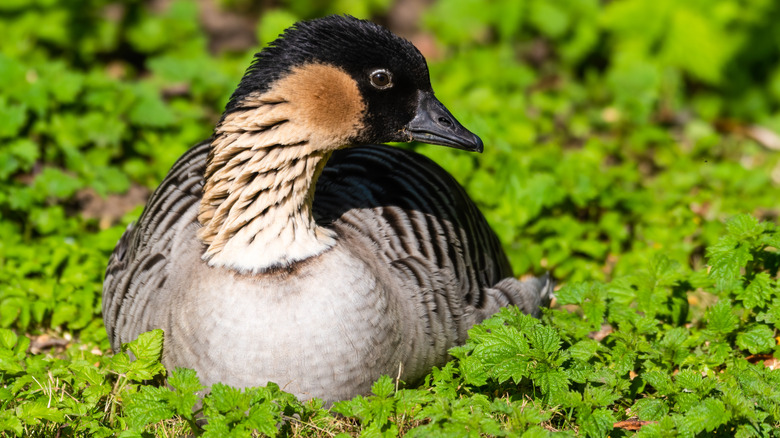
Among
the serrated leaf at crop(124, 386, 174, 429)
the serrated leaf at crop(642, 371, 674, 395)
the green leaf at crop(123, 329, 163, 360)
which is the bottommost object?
the serrated leaf at crop(124, 386, 174, 429)

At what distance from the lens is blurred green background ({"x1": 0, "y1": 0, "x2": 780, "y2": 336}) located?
654cm

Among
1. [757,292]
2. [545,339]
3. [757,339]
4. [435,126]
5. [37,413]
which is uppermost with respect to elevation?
[435,126]

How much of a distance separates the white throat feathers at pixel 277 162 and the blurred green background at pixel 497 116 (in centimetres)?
186

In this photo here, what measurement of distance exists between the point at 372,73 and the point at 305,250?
98 centimetres

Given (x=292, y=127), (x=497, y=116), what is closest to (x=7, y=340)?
(x=292, y=127)

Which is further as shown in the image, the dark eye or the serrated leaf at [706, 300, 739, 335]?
the serrated leaf at [706, 300, 739, 335]

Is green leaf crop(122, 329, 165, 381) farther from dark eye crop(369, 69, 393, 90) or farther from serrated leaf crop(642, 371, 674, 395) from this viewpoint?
serrated leaf crop(642, 371, 674, 395)

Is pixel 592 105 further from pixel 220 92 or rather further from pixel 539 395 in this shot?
pixel 539 395

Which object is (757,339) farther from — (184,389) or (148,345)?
(148,345)

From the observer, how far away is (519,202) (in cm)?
677

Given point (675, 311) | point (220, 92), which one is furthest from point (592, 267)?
point (220, 92)

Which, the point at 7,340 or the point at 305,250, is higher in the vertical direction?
the point at 305,250

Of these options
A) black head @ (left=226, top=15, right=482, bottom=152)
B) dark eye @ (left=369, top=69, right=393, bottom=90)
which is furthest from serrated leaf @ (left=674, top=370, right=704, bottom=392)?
dark eye @ (left=369, top=69, right=393, bottom=90)

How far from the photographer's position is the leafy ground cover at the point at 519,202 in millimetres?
4211
